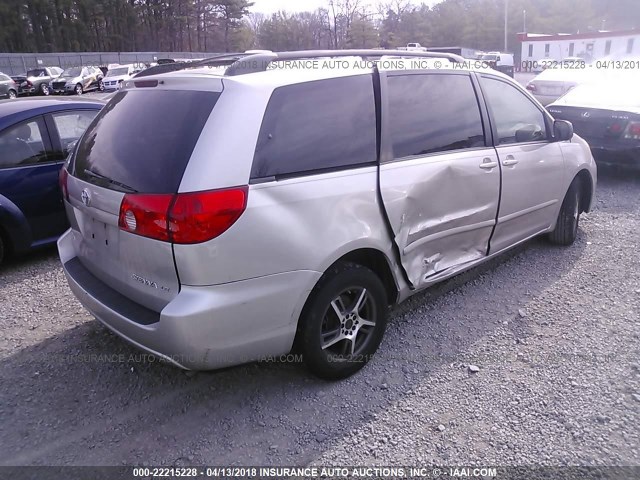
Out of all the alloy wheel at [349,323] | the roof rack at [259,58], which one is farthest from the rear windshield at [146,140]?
the alloy wheel at [349,323]

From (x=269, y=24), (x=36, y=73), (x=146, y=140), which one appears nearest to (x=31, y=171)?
(x=146, y=140)

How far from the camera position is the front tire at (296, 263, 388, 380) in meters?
2.71

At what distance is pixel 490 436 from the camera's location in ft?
8.29

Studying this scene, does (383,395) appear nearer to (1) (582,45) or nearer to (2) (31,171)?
(2) (31,171)

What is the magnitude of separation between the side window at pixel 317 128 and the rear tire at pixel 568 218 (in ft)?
9.06

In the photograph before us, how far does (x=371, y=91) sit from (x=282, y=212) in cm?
108

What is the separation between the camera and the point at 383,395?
287 cm

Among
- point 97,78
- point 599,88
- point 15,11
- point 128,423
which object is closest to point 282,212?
point 128,423

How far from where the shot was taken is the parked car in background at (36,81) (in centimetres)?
3003

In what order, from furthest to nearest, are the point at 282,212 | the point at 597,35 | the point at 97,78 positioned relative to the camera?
the point at 597,35 → the point at 97,78 → the point at 282,212

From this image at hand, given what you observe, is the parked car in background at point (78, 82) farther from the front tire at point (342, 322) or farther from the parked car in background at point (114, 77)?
the front tire at point (342, 322)

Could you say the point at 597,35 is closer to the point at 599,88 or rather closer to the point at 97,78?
the point at 97,78

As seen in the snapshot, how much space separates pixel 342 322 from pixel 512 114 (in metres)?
2.42

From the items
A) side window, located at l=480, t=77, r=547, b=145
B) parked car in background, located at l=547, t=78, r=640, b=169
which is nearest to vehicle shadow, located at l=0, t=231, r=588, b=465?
side window, located at l=480, t=77, r=547, b=145
